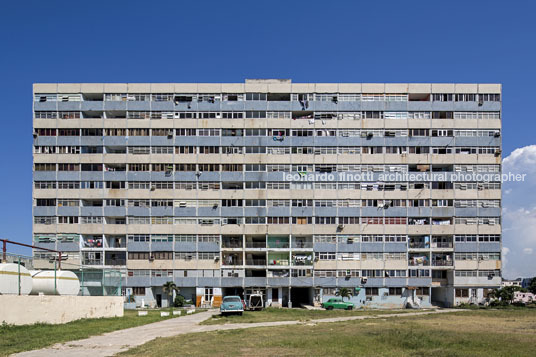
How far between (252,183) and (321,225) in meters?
12.3

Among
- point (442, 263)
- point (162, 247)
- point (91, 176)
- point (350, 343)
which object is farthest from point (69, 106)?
point (350, 343)

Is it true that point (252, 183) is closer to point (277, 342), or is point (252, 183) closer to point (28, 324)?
point (28, 324)

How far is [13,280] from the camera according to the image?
37156mm

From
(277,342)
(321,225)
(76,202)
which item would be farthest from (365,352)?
(76,202)

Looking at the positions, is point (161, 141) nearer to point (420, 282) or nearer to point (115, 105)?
point (115, 105)

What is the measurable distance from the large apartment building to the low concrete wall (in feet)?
99.0

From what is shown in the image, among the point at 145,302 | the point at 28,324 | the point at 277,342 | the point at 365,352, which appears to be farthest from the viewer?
the point at 145,302

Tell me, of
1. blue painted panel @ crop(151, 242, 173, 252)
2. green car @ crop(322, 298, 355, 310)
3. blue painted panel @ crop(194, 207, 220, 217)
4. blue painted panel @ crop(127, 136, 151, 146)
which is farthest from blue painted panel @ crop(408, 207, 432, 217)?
blue painted panel @ crop(127, 136, 151, 146)

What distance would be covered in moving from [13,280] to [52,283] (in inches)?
220

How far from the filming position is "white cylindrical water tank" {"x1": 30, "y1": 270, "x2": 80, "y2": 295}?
4153 centimetres

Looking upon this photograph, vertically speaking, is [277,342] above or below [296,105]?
below

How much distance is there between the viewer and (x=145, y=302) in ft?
254

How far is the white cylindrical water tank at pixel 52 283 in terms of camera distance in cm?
4153

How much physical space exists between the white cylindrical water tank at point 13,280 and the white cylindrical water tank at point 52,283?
1.97 meters
